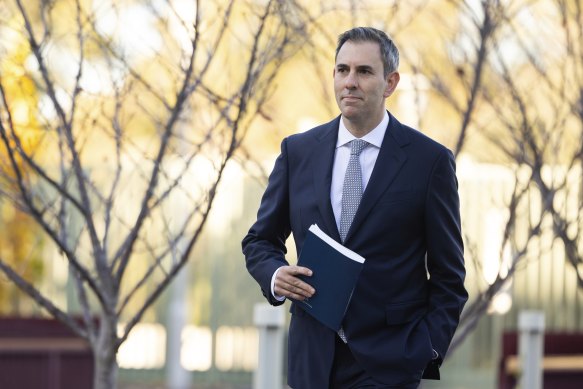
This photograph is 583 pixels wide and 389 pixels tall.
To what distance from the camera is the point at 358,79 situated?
11.8ft

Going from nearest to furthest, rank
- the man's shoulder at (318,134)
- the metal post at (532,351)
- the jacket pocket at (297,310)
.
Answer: the jacket pocket at (297,310) → the man's shoulder at (318,134) → the metal post at (532,351)

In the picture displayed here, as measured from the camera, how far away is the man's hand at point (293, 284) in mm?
3486

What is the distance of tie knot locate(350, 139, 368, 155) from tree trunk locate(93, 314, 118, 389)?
1.97 m

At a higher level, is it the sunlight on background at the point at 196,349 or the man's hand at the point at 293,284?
the man's hand at the point at 293,284

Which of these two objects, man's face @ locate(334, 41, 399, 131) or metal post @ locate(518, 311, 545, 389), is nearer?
man's face @ locate(334, 41, 399, 131)

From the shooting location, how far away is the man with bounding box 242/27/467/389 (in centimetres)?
359

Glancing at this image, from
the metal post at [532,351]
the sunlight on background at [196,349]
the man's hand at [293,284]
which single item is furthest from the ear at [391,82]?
the sunlight on background at [196,349]

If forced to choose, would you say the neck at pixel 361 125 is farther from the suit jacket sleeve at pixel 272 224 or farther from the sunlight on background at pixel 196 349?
the sunlight on background at pixel 196 349

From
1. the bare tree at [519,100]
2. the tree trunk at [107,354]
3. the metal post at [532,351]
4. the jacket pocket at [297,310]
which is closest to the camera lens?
the jacket pocket at [297,310]

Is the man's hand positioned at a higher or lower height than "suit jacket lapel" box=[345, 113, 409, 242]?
lower

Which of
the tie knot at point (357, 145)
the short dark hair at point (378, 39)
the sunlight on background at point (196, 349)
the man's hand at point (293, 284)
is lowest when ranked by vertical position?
the sunlight on background at point (196, 349)

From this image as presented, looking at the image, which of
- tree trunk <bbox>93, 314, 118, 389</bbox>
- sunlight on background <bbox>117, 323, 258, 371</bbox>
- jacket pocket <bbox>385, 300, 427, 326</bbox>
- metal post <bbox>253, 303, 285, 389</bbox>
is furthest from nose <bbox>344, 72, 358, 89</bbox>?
sunlight on background <bbox>117, 323, 258, 371</bbox>

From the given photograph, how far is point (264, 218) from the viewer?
3.82 m

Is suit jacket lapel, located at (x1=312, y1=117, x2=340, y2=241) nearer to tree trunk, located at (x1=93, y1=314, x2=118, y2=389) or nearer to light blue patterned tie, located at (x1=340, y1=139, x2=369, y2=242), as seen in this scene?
light blue patterned tie, located at (x1=340, y1=139, x2=369, y2=242)
